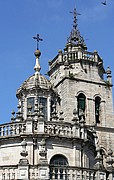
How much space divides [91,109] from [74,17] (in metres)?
11.9

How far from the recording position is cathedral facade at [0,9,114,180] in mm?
27219

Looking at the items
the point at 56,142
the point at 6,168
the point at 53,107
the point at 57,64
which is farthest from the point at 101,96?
the point at 6,168

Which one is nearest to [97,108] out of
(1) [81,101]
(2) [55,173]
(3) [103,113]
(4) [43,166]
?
(3) [103,113]

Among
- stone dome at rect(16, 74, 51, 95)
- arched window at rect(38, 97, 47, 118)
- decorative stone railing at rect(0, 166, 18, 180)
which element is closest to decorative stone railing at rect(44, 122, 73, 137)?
decorative stone railing at rect(0, 166, 18, 180)

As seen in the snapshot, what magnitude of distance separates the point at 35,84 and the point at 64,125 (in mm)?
6750

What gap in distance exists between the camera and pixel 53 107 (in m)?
34.8

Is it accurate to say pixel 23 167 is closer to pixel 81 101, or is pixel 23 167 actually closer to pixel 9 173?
pixel 9 173

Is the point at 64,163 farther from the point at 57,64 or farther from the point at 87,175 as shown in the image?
the point at 57,64

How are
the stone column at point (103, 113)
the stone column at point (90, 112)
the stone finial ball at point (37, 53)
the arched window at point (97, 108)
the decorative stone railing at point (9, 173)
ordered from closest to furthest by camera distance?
the decorative stone railing at point (9, 173) → the stone finial ball at point (37, 53) → the stone column at point (90, 112) → the stone column at point (103, 113) → the arched window at point (97, 108)

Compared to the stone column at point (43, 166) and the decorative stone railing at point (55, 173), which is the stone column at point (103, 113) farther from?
the stone column at point (43, 166)

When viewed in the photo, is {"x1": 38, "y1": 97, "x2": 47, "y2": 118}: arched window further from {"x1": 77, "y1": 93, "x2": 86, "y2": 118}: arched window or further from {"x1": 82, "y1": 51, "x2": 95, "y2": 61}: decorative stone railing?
{"x1": 82, "y1": 51, "x2": 95, "y2": 61}: decorative stone railing

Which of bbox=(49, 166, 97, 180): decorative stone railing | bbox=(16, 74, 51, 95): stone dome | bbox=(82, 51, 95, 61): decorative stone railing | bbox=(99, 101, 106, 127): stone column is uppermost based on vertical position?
bbox=(82, 51, 95, 61): decorative stone railing

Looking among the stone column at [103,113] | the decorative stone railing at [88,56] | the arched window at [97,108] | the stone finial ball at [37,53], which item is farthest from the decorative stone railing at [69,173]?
the decorative stone railing at [88,56]

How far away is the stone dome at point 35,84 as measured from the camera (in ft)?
116
